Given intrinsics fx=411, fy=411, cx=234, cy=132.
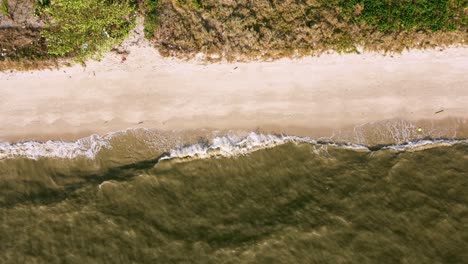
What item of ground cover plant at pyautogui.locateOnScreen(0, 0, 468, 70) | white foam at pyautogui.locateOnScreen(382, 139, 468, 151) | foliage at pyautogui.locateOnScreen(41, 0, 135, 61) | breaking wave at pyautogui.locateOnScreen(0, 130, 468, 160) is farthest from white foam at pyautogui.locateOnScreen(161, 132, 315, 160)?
foliage at pyautogui.locateOnScreen(41, 0, 135, 61)

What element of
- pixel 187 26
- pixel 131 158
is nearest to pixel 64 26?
pixel 187 26

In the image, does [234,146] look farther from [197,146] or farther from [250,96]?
[250,96]

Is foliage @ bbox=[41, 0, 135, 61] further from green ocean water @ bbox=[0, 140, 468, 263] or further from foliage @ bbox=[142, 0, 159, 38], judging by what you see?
green ocean water @ bbox=[0, 140, 468, 263]

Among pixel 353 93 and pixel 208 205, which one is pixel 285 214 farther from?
pixel 353 93

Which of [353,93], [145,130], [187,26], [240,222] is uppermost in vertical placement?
[187,26]

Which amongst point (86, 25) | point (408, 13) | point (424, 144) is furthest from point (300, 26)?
point (86, 25)

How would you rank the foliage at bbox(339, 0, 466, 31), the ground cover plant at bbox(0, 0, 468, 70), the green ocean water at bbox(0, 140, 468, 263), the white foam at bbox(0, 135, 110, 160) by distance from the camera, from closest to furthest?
the green ocean water at bbox(0, 140, 468, 263)
the foliage at bbox(339, 0, 466, 31)
the ground cover plant at bbox(0, 0, 468, 70)
the white foam at bbox(0, 135, 110, 160)
